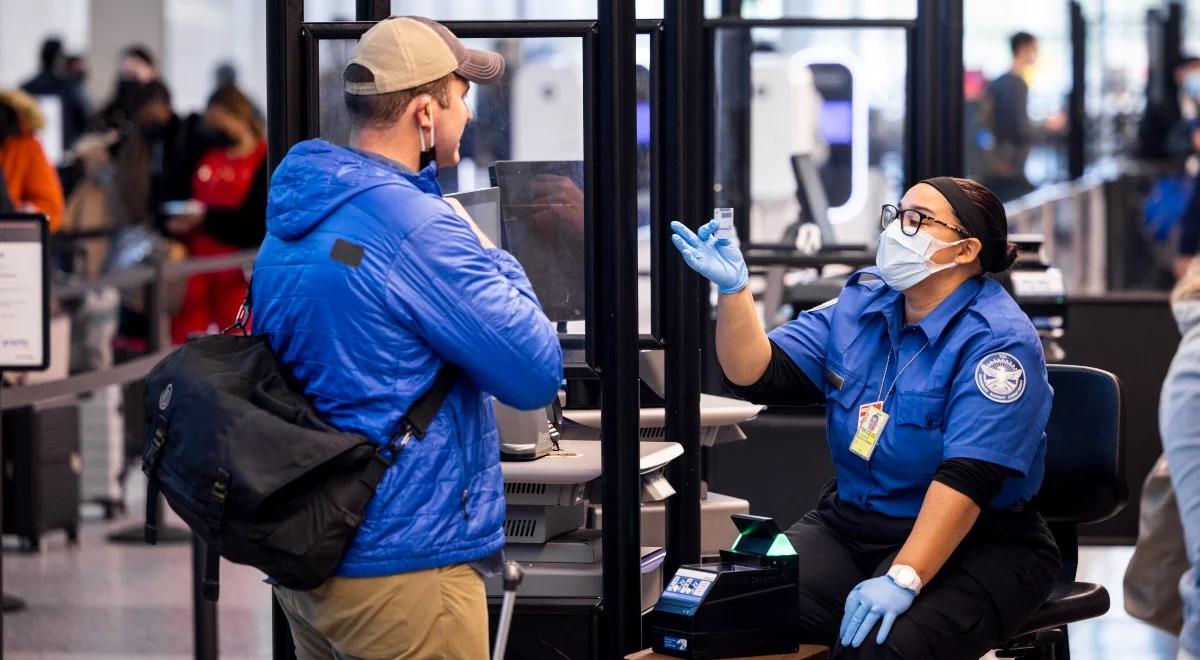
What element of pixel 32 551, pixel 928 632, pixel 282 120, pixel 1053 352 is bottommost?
pixel 32 551

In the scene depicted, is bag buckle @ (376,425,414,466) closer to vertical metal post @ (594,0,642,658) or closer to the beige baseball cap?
the beige baseball cap

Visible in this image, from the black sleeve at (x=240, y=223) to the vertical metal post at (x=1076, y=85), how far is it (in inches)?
230

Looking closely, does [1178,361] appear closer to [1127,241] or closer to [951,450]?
[951,450]

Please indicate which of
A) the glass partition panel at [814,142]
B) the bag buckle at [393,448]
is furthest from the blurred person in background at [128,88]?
the bag buckle at [393,448]

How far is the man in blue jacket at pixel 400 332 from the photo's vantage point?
2416 mm

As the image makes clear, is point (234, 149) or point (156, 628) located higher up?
point (234, 149)

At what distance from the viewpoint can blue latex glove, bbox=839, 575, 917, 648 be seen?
9.89 ft

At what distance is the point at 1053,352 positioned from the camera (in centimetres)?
517

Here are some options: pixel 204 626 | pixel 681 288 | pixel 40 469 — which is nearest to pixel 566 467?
pixel 681 288

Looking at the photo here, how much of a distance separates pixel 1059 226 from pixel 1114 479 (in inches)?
337

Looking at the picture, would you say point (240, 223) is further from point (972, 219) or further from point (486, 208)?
point (972, 219)

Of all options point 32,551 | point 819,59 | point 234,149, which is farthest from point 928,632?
point 234,149

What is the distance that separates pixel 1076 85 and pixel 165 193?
6.38 m

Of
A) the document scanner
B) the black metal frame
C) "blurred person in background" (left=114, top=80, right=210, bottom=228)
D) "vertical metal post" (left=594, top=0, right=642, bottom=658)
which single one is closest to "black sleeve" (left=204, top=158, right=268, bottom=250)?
"blurred person in background" (left=114, top=80, right=210, bottom=228)
